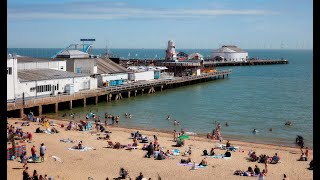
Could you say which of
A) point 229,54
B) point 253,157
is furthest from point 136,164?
point 229,54

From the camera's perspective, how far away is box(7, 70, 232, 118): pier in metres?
33.8

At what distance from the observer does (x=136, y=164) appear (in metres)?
19.9

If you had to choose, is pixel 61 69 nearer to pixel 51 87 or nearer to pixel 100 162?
pixel 51 87

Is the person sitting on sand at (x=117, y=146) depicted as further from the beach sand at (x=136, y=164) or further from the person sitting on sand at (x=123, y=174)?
the person sitting on sand at (x=123, y=174)

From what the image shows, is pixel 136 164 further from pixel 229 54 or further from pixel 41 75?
pixel 229 54

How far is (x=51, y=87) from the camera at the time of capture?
39.6 metres

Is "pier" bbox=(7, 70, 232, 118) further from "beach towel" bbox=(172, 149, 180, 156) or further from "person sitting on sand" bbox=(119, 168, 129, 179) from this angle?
"person sitting on sand" bbox=(119, 168, 129, 179)

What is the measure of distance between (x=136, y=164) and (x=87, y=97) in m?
24.2

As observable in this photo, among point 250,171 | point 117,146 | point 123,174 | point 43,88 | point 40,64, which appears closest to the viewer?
point 123,174

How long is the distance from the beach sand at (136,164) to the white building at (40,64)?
17637 millimetres

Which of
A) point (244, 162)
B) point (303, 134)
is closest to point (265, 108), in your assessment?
point (303, 134)

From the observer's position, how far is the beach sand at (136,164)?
18.1 meters

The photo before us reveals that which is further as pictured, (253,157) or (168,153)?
(168,153)

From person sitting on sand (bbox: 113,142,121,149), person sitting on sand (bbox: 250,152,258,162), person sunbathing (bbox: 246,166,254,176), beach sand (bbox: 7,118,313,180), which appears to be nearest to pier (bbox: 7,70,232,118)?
beach sand (bbox: 7,118,313,180)
